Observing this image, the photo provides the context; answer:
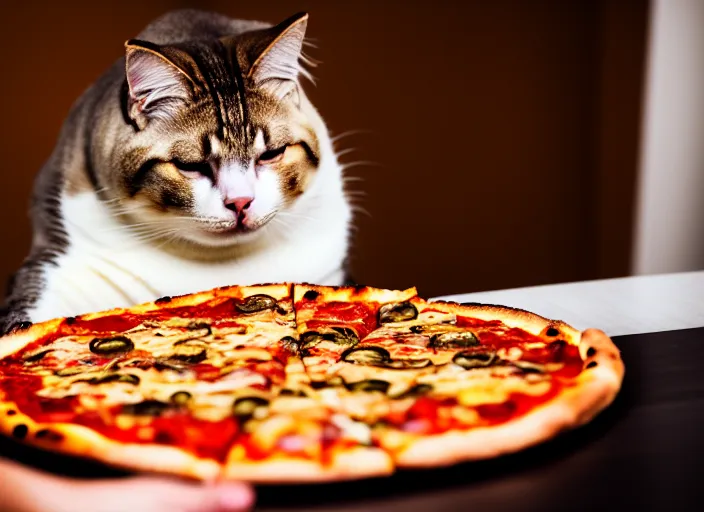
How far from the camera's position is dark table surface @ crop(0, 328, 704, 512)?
0.90 meters

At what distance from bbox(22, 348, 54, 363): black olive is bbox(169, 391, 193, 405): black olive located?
1.25 ft

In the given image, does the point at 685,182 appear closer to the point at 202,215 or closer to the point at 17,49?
the point at 202,215

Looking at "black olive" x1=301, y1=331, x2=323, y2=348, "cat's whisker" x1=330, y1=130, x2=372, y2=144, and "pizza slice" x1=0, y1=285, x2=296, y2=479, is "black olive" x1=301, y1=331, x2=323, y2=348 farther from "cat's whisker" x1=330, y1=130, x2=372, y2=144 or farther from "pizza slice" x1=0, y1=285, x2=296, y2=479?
"cat's whisker" x1=330, y1=130, x2=372, y2=144

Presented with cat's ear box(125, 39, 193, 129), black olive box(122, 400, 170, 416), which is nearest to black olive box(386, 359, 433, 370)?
black olive box(122, 400, 170, 416)

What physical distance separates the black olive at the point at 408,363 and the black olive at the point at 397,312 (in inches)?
11.0

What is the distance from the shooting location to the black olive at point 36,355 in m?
1.39

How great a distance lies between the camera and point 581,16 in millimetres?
2590

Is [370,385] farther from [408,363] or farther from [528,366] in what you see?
[528,366]

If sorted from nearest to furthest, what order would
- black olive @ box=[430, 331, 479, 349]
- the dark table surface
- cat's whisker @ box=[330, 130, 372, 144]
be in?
the dark table surface
black olive @ box=[430, 331, 479, 349]
cat's whisker @ box=[330, 130, 372, 144]

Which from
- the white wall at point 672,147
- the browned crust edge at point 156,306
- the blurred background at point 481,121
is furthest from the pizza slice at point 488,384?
the white wall at point 672,147

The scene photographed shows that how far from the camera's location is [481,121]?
255cm

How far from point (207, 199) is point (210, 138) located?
0.52 ft

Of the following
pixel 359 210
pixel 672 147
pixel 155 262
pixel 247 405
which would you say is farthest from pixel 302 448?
pixel 672 147

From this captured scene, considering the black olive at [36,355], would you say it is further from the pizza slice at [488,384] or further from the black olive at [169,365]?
the pizza slice at [488,384]
